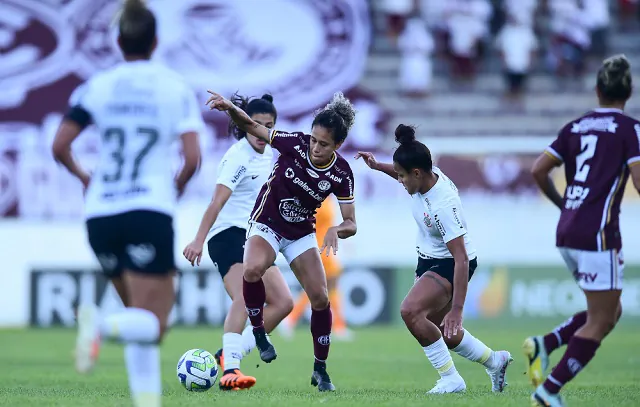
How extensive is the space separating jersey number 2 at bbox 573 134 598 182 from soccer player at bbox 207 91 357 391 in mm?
1961

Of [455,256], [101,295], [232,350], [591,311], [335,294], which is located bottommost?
[101,295]

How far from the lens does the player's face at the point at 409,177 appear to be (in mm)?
8008

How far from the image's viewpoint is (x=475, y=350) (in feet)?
27.6

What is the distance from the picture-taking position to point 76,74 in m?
21.5

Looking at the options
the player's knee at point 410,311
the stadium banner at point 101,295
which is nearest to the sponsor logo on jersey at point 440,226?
the player's knee at point 410,311

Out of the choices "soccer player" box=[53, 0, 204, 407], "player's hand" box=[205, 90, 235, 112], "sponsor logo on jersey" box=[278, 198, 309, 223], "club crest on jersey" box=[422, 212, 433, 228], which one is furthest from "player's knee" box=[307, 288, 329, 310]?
"soccer player" box=[53, 0, 204, 407]

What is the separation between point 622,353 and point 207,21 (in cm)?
1194

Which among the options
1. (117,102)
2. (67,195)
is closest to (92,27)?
(67,195)

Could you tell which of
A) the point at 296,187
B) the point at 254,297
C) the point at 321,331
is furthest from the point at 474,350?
the point at 296,187

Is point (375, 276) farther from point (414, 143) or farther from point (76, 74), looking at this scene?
point (414, 143)

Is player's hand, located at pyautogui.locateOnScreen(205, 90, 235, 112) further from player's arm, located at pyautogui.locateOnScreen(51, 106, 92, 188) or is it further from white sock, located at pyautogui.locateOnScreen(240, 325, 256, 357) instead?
white sock, located at pyautogui.locateOnScreen(240, 325, 256, 357)

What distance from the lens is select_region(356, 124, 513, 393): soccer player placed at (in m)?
7.91

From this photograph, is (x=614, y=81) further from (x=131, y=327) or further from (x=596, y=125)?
(x=131, y=327)

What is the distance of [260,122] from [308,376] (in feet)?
9.51
